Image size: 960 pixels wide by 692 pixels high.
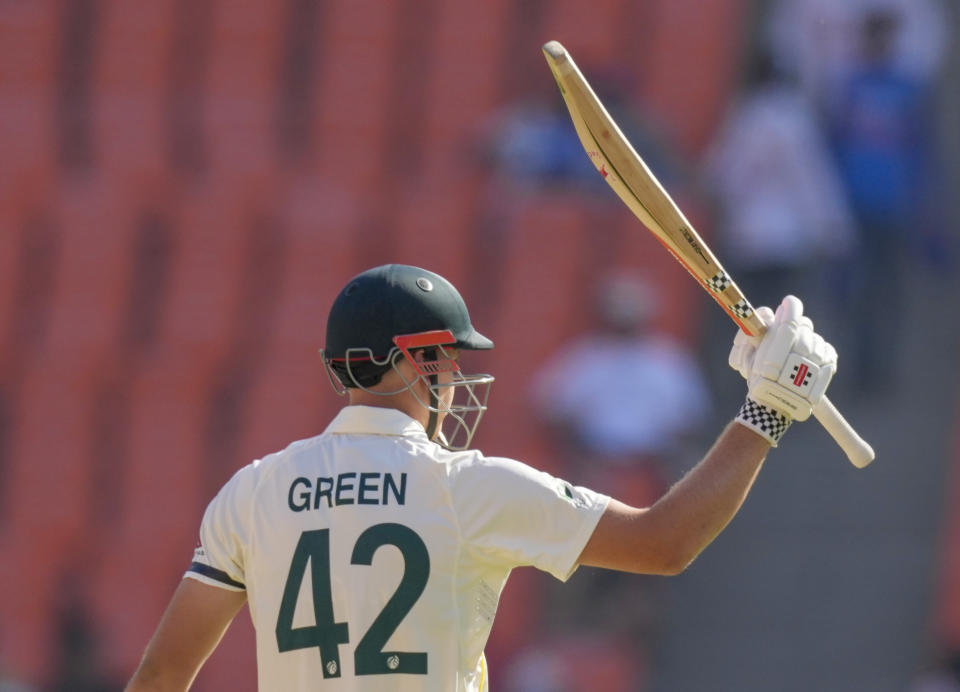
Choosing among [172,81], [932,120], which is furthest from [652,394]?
[172,81]

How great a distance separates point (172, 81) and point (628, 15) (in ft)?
8.12

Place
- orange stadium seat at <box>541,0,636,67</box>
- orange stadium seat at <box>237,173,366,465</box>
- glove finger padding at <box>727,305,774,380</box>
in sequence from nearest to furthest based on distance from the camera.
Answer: glove finger padding at <box>727,305,774,380</box>
orange stadium seat at <box>237,173,366,465</box>
orange stadium seat at <box>541,0,636,67</box>

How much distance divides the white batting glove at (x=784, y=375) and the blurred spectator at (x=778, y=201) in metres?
4.73

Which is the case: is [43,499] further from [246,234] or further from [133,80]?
[133,80]

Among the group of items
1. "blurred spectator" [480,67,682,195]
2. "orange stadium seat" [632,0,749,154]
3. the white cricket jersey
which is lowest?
the white cricket jersey

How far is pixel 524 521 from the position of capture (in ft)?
8.17

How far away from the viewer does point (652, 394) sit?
260 inches

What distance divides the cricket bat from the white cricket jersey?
1.89 ft

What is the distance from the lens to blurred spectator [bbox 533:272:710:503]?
21.5 ft

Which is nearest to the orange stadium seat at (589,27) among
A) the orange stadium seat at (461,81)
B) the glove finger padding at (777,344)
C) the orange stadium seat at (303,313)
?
the orange stadium seat at (461,81)

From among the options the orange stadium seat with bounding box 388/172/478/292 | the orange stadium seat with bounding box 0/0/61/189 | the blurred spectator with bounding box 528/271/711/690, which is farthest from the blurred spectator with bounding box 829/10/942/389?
the orange stadium seat with bounding box 0/0/61/189

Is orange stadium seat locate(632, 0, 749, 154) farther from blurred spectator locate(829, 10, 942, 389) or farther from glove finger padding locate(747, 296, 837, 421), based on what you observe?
glove finger padding locate(747, 296, 837, 421)

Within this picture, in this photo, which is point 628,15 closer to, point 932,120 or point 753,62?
point 753,62

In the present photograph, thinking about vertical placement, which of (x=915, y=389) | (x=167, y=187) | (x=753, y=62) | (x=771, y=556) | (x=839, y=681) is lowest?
(x=839, y=681)
